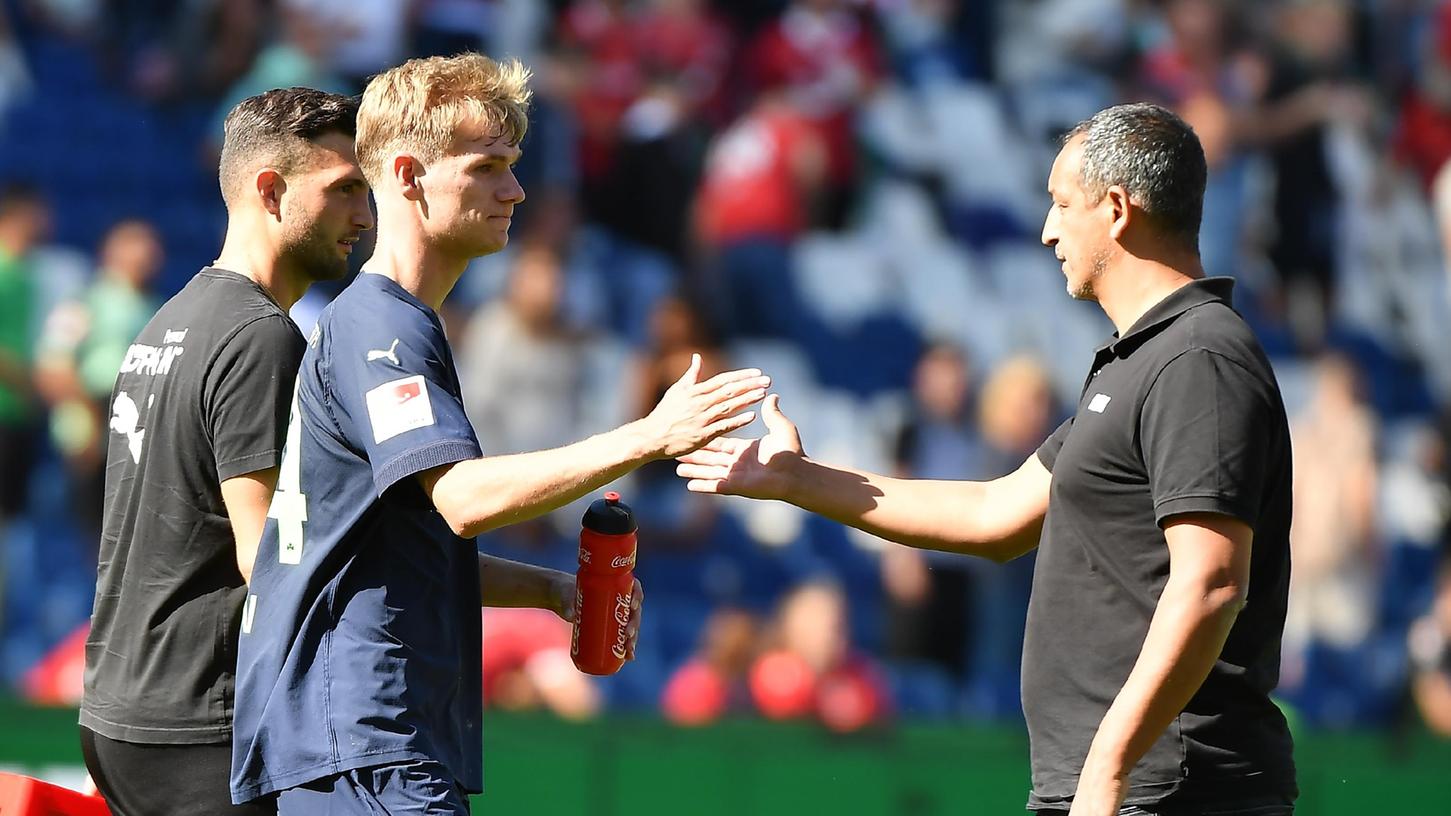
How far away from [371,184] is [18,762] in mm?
5802

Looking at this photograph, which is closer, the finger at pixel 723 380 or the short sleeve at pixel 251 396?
the finger at pixel 723 380

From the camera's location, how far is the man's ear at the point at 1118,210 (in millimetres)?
3826

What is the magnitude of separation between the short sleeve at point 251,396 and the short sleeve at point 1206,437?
1.93m

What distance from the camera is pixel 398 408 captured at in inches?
136

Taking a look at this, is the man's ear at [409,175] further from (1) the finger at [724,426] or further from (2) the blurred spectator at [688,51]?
(2) the blurred spectator at [688,51]

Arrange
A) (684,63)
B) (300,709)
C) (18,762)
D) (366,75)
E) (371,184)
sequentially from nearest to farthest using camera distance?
(300,709) < (371,184) < (18,762) < (366,75) < (684,63)

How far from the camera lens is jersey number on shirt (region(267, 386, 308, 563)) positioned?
142 inches

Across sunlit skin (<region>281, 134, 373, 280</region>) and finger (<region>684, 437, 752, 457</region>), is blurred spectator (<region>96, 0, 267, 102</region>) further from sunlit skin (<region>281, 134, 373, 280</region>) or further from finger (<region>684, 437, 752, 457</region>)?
finger (<region>684, 437, 752, 457</region>)

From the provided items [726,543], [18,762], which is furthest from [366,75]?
[18,762]

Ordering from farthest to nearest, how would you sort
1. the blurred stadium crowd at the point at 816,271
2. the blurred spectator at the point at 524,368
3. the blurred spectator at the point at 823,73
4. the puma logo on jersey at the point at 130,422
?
the blurred spectator at the point at 823,73, the blurred spectator at the point at 524,368, the blurred stadium crowd at the point at 816,271, the puma logo on jersey at the point at 130,422

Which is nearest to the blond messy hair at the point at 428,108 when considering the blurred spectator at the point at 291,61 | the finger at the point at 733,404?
the finger at the point at 733,404

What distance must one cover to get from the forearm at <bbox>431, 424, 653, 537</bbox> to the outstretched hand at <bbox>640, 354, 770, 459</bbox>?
0.14ft

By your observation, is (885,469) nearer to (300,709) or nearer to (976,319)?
(976,319)

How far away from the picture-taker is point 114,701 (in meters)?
3.94
